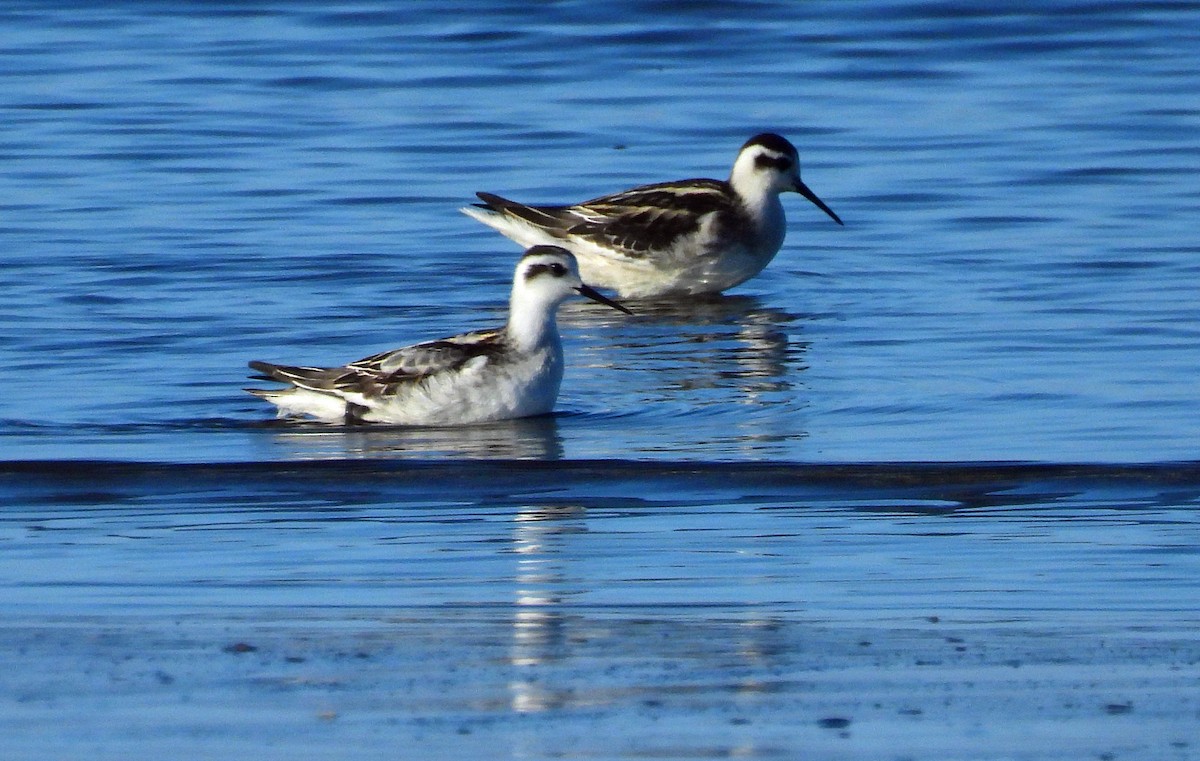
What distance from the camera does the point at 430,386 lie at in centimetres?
1052

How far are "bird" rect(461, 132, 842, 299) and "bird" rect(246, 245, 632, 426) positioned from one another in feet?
13.4

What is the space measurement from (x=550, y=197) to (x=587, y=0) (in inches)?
396

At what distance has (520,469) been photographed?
9.07 metres

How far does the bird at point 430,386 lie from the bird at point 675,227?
4091mm

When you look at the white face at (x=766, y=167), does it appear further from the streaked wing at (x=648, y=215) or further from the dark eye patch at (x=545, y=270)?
the dark eye patch at (x=545, y=270)

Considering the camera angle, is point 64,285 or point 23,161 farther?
point 23,161

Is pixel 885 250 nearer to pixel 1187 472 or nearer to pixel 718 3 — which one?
pixel 1187 472

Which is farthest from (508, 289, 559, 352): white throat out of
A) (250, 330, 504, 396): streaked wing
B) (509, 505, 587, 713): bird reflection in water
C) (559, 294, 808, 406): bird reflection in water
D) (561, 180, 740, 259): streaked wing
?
(561, 180, 740, 259): streaked wing

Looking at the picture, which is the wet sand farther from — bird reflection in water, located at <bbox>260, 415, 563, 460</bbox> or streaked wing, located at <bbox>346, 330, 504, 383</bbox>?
streaked wing, located at <bbox>346, 330, 504, 383</bbox>

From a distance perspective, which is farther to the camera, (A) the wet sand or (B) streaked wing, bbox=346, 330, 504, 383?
(B) streaked wing, bbox=346, 330, 504, 383

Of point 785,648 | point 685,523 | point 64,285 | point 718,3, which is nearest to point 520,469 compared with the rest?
point 685,523

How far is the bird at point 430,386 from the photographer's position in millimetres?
10516

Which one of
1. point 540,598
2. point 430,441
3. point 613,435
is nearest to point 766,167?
point 613,435

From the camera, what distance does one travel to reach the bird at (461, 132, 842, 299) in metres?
14.8
